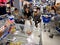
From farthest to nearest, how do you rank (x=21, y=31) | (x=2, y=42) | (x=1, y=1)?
1. (x=1, y=1)
2. (x=21, y=31)
3. (x=2, y=42)

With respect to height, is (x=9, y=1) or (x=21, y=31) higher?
(x=9, y=1)

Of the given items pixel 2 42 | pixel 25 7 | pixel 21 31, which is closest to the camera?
pixel 2 42

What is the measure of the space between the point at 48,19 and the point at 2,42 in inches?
181

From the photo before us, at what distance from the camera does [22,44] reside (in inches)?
66.6

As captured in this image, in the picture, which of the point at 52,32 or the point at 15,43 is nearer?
the point at 15,43

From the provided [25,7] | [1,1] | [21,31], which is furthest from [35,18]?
[21,31]

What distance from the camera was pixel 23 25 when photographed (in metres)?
2.14

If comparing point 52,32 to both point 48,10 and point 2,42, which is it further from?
point 2,42

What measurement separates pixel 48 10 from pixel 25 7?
333cm

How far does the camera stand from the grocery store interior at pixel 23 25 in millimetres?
1617

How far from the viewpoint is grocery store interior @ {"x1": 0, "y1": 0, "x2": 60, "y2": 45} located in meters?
1.62

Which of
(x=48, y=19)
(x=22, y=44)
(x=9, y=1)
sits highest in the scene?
(x=9, y=1)

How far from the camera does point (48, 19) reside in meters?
5.93

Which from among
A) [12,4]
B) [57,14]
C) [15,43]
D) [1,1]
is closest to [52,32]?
[57,14]
